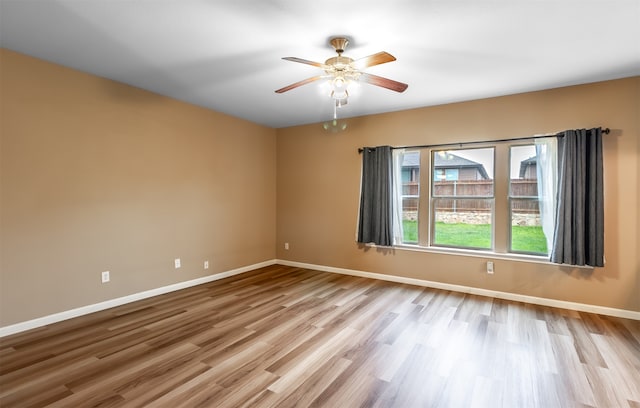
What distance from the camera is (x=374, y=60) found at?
232 cm

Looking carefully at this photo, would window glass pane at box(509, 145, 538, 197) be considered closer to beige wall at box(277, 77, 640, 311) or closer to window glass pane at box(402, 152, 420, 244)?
beige wall at box(277, 77, 640, 311)

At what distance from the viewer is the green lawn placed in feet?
12.6

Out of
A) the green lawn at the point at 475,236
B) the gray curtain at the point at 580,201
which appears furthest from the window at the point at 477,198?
the gray curtain at the point at 580,201

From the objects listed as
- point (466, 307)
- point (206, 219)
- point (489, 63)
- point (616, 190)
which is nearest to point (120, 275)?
point (206, 219)

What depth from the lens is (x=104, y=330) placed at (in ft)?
9.57

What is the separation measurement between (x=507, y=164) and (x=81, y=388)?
4868 mm

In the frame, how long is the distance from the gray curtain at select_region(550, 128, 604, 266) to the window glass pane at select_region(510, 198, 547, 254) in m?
0.29

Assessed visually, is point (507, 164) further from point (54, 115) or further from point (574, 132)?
point (54, 115)

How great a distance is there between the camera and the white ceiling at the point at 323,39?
2127mm

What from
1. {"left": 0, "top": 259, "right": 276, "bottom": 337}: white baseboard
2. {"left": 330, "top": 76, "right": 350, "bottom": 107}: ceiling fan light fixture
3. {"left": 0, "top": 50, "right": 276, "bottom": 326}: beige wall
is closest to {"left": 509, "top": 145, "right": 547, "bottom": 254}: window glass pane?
{"left": 330, "top": 76, "right": 350, "bottom": 107}: ceiling fan light fixture

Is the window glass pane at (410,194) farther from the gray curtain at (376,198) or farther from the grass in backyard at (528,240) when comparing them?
the grass in backyard at (528,240)

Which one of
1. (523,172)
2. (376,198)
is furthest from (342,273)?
(523,172)

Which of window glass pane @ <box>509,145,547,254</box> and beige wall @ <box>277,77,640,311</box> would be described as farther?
window glass pane @ <box>509,145,547,254</box>

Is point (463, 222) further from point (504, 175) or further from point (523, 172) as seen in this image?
point (523, 172)
